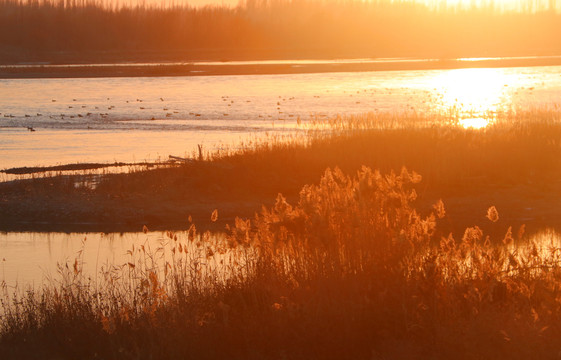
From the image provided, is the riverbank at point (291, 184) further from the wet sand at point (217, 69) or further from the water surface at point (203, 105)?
the wet sand at point (217, 69)

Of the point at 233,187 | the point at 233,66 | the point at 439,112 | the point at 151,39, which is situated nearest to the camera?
the point at 233,187

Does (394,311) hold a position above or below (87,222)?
above

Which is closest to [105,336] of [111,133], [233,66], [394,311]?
[394,311]

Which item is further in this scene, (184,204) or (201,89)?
(201,89)

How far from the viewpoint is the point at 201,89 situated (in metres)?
49.0

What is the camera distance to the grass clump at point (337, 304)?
721 centimetres

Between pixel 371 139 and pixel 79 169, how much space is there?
6.84 m

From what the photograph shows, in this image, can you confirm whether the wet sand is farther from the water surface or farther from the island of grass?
the island of grass

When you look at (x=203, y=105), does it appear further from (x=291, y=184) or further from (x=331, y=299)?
(x=331, y=299)

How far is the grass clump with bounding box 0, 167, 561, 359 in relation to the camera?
23.7ft

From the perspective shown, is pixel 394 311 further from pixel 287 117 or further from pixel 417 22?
pixel 417 22

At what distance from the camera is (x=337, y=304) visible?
296 inches

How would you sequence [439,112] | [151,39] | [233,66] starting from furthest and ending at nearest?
[151,39] → [233,66] → [439,112]

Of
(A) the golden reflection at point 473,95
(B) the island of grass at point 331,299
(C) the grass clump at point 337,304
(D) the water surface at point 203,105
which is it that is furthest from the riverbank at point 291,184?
(C) the grass clump at point 337,304
